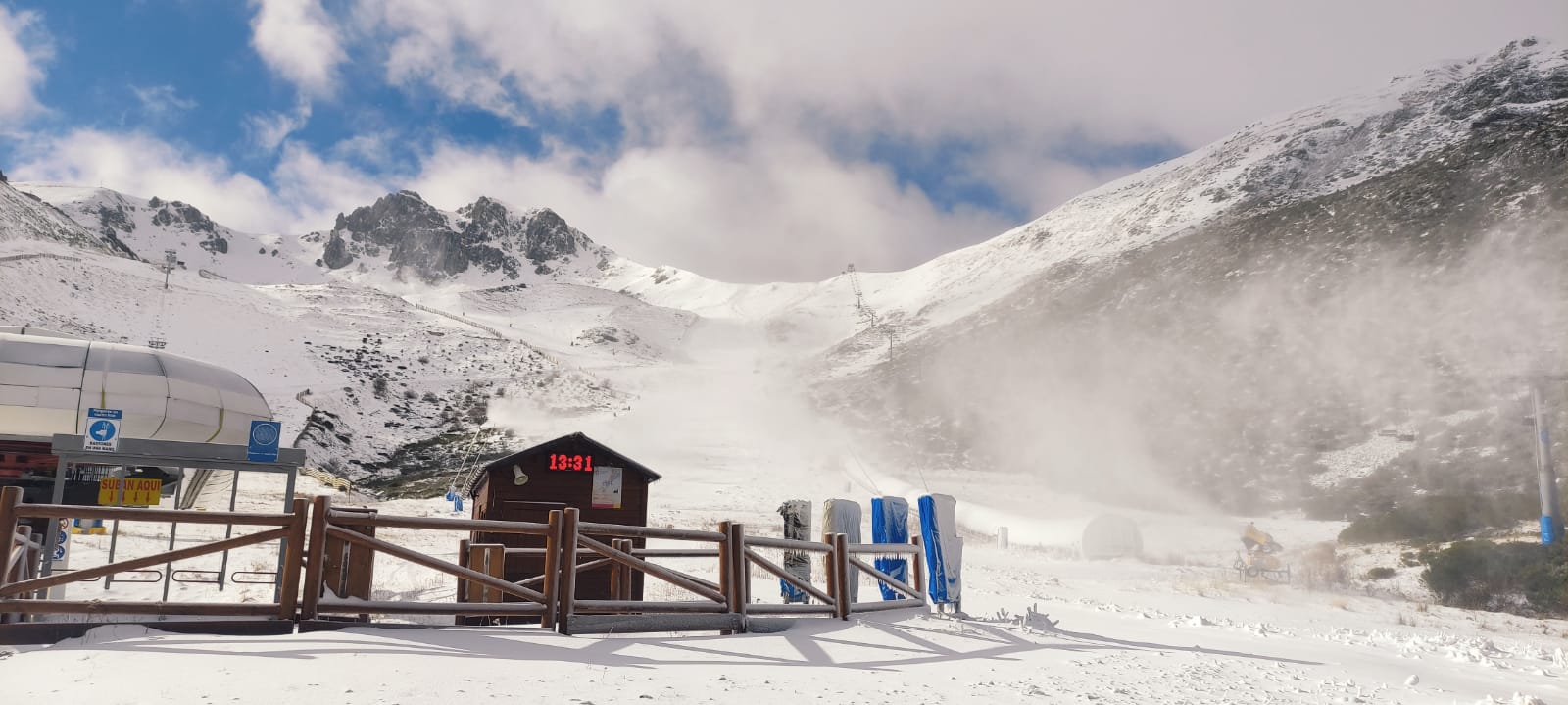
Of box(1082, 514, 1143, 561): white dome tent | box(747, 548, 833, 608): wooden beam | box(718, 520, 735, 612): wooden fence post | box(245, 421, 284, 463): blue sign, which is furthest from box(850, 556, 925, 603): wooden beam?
box(1082, 514, 1143, 561): white dome tent

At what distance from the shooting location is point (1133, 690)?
320 inches

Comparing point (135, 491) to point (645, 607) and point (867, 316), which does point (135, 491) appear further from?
point (867, 316)

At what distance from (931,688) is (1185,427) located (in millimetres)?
69481

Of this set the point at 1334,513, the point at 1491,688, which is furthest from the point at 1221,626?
the point at 1334,513

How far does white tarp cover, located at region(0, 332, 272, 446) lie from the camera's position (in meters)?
21.6

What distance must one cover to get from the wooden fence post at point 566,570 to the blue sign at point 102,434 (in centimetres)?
1165

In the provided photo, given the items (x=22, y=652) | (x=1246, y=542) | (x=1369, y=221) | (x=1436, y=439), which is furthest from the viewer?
(x=1369, y=221)

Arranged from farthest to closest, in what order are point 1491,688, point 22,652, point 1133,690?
point 1491,688 < point 1133,690 < point 22,652

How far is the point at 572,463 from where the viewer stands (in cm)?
2008

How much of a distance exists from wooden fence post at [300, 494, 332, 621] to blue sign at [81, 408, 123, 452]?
33.7 ft

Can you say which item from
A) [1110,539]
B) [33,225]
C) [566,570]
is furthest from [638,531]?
[33,225]

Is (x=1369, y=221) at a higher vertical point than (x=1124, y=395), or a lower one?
higher

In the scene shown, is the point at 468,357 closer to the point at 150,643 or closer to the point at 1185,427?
the point at 1185,427

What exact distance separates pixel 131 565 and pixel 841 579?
793 cm
